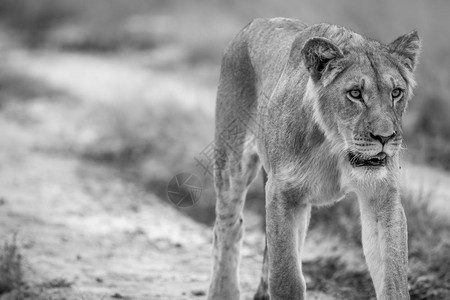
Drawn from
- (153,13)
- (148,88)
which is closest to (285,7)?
(148,88)

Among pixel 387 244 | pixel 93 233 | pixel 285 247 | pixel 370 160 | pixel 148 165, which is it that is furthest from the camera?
pixel 148 165

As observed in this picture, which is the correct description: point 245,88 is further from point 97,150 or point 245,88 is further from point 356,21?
point 356,21

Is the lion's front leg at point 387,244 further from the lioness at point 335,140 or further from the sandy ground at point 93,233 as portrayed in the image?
the sandy ground at point 93,233

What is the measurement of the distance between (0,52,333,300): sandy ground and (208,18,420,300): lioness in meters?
1.42

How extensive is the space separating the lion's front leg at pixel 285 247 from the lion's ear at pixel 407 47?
831 millimetres

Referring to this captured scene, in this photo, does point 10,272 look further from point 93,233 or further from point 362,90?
point 362,90

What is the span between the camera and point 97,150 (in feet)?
30.4

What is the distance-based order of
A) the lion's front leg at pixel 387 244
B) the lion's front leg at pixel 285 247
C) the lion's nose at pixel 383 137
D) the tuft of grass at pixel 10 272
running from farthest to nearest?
the tuft of grass at pixel 10 272 < the lion's front leg at pixel 285 247 < the lion's front leg at pixel 387 244 < the lion's nose at pixel 383 137

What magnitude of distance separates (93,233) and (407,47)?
3646 mm


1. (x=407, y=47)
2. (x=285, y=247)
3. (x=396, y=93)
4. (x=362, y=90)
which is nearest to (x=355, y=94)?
(x=362, y=90)

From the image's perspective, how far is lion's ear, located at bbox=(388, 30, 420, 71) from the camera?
400 cm

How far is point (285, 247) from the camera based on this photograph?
163 inches

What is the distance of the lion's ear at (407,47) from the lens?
158 inches

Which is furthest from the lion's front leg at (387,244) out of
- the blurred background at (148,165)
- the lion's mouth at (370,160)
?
the blurred background at (148,165)
